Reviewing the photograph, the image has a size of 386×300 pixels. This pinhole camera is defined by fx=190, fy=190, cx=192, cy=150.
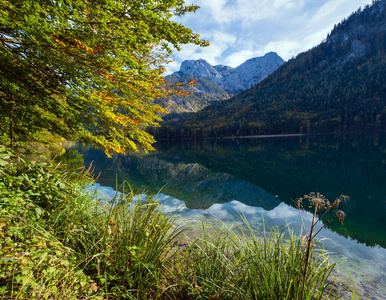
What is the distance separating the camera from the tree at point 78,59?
291 centimetres

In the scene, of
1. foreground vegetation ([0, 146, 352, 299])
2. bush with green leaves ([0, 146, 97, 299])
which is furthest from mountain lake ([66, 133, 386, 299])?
bush with green leaves ([0, 146, 97, 299])

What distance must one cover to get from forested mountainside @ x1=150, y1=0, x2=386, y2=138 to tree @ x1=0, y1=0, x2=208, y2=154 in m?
A: 117

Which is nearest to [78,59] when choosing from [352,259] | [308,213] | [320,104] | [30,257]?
[30,257]

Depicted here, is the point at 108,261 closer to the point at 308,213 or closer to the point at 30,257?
the point at 30,257

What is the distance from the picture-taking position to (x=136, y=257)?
274cm

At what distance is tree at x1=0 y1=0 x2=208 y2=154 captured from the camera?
9.55 ft

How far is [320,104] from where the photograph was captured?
13400 cm

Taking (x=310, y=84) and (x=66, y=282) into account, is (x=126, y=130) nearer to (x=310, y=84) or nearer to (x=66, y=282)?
(x=66, y=282)

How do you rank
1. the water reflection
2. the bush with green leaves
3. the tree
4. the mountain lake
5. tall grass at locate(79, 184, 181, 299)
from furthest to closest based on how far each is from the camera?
1. the mountain lake
2. the water reflection
3. the tree
4. tall grass at locate(79, 184, 181, 299)
5. the bush with green leaves

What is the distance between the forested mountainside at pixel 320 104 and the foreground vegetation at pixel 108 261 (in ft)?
390

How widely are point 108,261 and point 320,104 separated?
163340 mm

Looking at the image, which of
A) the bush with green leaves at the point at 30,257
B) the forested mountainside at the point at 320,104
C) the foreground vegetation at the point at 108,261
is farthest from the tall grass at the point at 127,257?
the forested mountainside at the point at 320,104

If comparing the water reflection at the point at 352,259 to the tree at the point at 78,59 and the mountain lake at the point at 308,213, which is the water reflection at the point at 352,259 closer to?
the mountain lake at the point at 308,213

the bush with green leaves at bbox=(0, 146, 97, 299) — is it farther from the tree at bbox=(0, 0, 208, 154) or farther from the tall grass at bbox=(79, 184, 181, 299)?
the tree at bbox=(0, 0, 208, 154)
